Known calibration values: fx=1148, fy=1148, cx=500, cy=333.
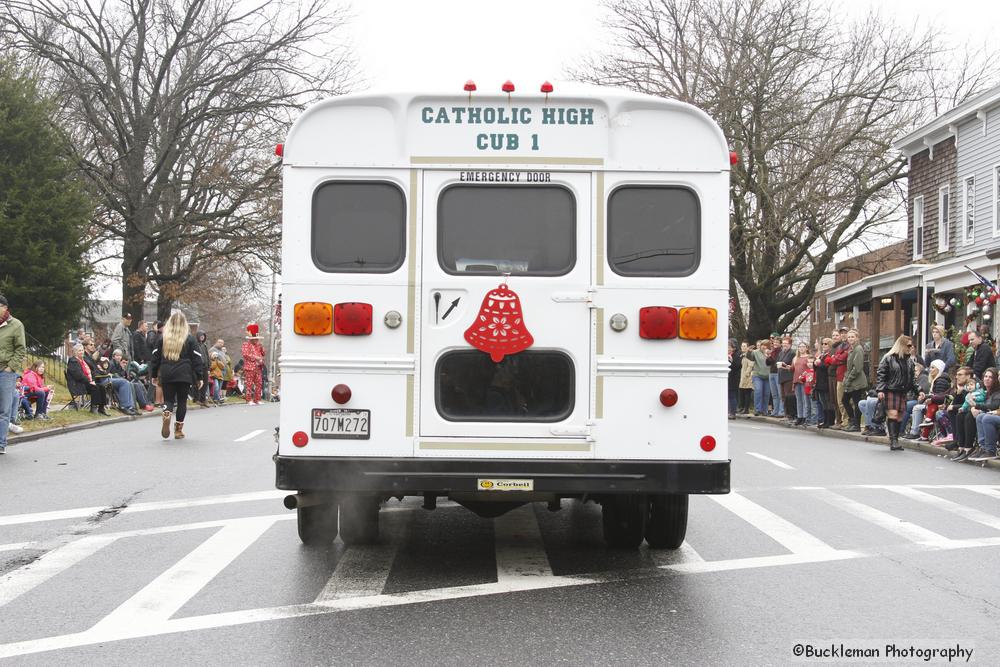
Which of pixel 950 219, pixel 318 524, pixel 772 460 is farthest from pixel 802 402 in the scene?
pixel 318 524

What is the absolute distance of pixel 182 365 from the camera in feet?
51.7

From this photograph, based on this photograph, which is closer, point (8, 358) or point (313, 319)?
point (313, 319)

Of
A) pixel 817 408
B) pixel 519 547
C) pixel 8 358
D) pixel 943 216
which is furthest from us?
pixel 943 216

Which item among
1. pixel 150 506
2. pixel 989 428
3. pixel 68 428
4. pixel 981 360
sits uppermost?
pixel 981 360

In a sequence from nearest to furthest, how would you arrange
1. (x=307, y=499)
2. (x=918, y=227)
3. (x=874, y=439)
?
1. (x=307, y=499)
2. (x=874, y=439)
3. (x=918, y=227)

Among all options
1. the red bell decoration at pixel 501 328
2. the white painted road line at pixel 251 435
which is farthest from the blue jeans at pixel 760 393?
the red bell decoration at pixel 501 328

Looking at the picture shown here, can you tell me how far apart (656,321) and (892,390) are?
492 inches

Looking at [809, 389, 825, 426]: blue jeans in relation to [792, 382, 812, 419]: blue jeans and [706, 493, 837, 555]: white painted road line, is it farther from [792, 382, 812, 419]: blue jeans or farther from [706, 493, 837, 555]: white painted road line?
[706, 493, 837, 555]: white painted road line

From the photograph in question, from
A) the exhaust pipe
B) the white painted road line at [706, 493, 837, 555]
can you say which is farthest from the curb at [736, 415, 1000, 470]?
the exhaust pipe

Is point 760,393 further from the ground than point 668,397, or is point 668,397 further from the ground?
point 668,397

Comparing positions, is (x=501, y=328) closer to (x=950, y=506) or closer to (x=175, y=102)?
(x=950, y=506)

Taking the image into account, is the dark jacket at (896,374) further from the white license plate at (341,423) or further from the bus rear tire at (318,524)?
the white license plate at (341,423)

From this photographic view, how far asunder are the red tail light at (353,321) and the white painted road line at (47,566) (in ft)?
7.57

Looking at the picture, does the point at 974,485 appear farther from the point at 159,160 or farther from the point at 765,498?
the point at 159,160
